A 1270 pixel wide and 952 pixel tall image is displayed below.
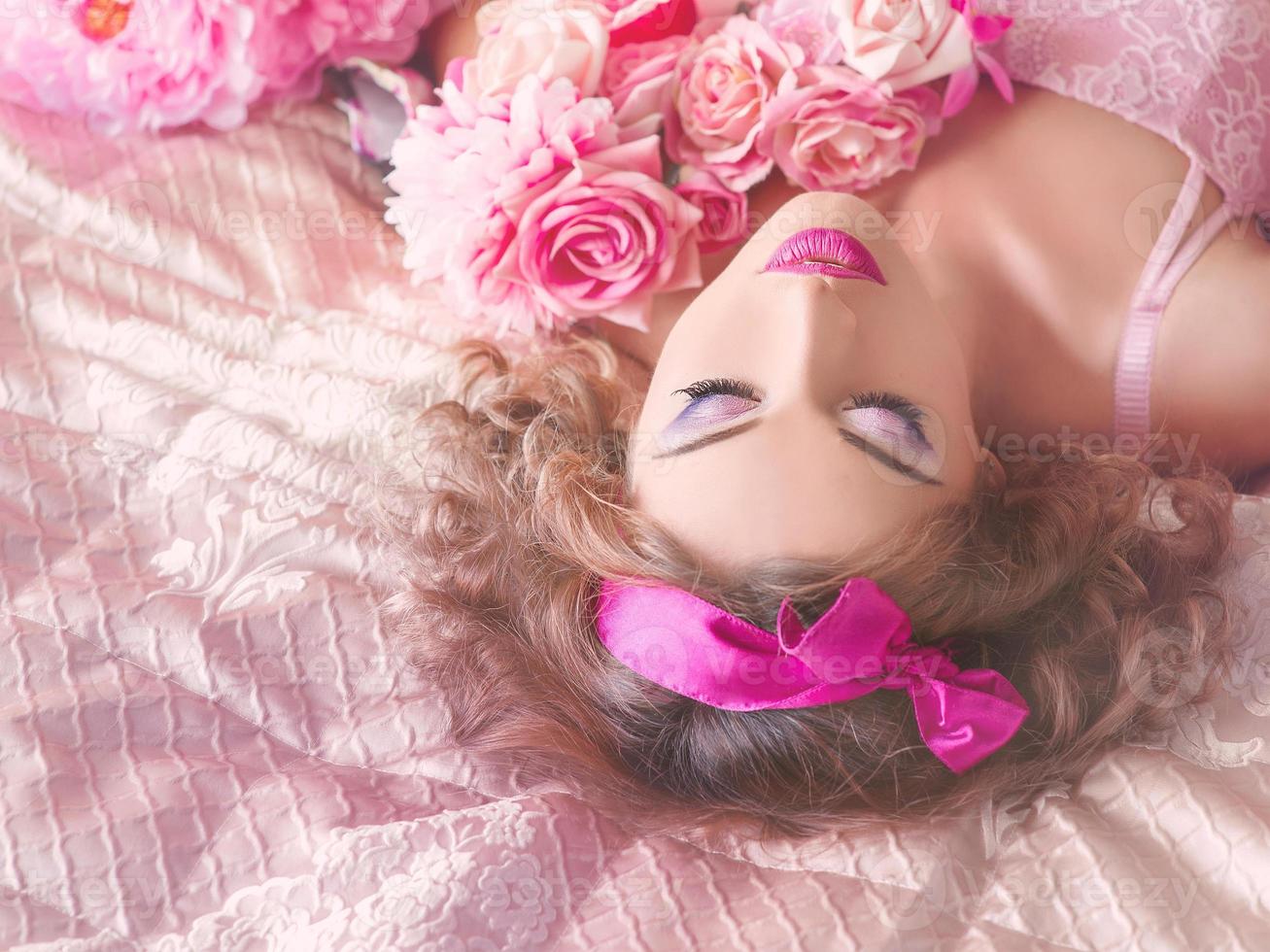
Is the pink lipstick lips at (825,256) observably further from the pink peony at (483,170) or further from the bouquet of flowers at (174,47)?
the bouquet of flowers at (174,47)

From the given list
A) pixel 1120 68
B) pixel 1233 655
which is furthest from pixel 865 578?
pixel 1120 68

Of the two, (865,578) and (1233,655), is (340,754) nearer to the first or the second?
(865,578)

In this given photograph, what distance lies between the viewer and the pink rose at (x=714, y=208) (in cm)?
145

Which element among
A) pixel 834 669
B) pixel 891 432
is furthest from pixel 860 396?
pixel 834 669

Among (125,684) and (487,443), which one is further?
(487,443)

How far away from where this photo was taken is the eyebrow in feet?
3.43

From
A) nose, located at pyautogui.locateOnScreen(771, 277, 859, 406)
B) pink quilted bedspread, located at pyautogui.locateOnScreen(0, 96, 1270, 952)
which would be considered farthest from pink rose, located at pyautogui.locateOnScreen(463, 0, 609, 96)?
nose, located at pyautogui.locateOnScreen(771, 277, 859, 406)

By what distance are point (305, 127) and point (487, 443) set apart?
0.69 metres

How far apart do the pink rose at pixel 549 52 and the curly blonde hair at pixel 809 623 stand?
18.7 inches

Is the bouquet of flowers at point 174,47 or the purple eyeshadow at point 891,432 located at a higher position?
the bouquet of flowers at point 174,47

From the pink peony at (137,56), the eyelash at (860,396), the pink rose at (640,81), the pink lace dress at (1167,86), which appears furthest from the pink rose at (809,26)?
the pink peony at (137,56)

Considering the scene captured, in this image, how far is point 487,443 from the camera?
54.1 inches

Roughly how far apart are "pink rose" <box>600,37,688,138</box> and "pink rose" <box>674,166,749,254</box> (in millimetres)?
82

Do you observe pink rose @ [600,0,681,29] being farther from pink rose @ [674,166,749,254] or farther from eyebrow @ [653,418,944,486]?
eyebrow @ [653,418,944,486]
